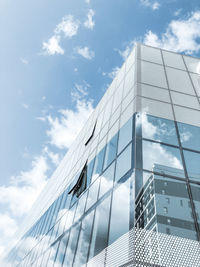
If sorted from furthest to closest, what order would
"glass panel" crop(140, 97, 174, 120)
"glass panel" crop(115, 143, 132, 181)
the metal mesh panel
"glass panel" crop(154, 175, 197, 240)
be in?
"glass panel" crop(140, 97, 174, 120)
"glass panel" crop(115, 143, 132, 181)
"glass panel" crop(154, 175, 197, 240)
the metal mesh panel

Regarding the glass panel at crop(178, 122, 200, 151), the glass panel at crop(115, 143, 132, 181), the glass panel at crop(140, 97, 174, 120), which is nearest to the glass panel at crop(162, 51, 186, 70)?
the glass panel at crop(140, 97, 174, 120)

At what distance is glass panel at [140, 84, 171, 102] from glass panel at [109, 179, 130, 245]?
485 cm

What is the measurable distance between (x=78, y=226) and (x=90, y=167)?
3.00 m

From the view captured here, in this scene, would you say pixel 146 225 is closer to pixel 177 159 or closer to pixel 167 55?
pixel 177 159

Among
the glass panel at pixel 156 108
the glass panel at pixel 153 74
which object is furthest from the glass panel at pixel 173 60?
the glass panel at pixel 156 108

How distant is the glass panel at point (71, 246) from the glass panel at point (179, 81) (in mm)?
8251

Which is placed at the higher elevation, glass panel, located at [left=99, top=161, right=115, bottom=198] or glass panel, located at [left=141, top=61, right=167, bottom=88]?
glass panel, located at [left=141, top=61, right=167, bottom=88]

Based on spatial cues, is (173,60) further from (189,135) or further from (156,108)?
(189,135)

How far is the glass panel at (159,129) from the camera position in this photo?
8.09 meters

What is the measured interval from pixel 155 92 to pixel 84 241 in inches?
282

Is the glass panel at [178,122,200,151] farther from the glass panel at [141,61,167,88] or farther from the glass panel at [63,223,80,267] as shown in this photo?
the glass panel at [63,223,80,267]

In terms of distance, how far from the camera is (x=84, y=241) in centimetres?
807

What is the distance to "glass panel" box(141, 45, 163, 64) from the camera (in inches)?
509

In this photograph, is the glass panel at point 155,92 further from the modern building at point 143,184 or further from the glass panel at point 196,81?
the glass panel at point 196,81
